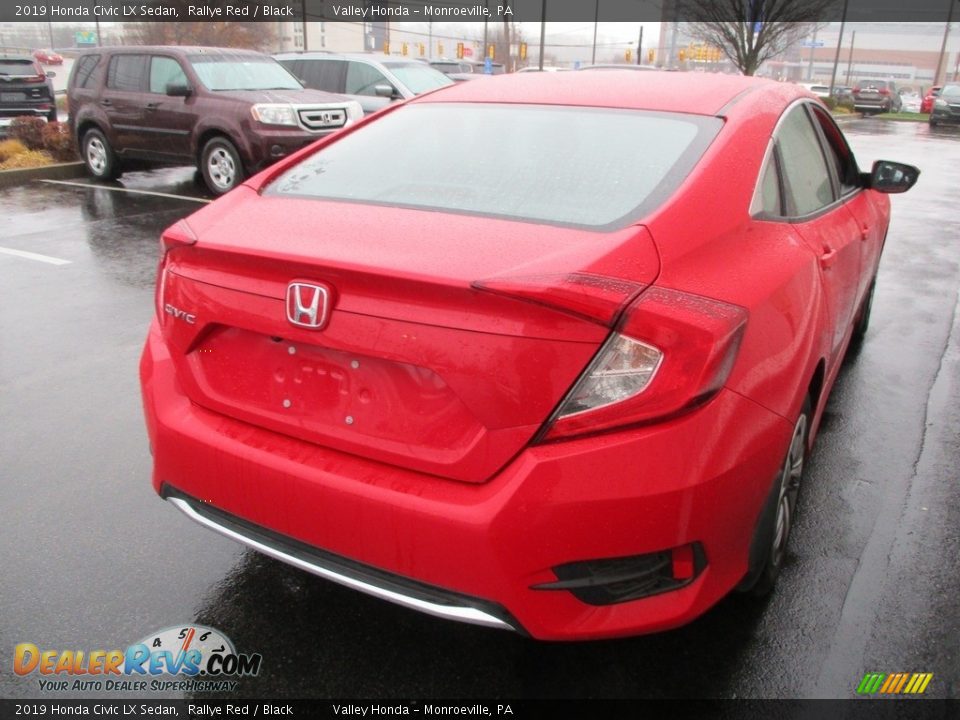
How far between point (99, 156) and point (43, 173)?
2.58ft

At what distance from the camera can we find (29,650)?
2424 mm

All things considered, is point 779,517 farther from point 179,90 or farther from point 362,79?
point 362,79

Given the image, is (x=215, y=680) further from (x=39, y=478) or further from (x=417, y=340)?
(x=39, y=478)

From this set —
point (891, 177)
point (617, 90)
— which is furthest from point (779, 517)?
point (891, 177)

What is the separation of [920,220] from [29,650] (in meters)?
10.5

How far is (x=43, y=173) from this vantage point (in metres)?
11.3

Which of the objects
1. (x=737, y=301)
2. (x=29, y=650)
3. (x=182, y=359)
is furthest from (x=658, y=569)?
(x=29, y=650)

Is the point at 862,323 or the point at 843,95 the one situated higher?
the point at 862,323

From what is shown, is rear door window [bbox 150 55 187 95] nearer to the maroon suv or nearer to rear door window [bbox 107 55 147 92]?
the maroon suv

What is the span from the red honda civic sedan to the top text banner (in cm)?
2617

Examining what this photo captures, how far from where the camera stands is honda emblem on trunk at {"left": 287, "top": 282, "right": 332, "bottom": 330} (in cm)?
204

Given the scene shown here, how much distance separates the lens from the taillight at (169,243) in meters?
2.37

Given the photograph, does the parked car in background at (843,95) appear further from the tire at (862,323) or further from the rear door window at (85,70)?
the tire at (862,323)

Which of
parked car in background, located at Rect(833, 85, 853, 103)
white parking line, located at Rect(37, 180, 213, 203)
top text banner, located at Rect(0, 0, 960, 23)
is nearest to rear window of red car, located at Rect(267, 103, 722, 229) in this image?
white parking line, located at Rect(37, 180, 213, 203)
